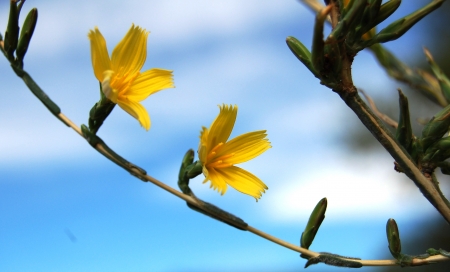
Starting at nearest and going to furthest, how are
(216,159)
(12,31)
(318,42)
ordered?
1. (318,42)
2. (12,31)
3. (216,159)

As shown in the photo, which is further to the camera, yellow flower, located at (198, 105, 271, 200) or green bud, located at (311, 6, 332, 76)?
yellow flower, located at (198, 105, 271, 200)

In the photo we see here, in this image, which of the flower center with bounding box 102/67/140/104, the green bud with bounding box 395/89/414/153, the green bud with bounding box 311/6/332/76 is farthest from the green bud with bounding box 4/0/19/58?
the green bud with bounding box 395/89/414/153

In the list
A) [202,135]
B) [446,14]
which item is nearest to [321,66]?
[202,135]

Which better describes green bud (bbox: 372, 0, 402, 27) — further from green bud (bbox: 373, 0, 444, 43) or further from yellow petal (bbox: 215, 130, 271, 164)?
Answer: yellow petal (bbox: 215, 130, 271, 164)

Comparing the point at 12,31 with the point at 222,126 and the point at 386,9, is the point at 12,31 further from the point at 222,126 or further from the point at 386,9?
the point at 386,9

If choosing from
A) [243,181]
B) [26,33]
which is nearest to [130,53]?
[26,33]
